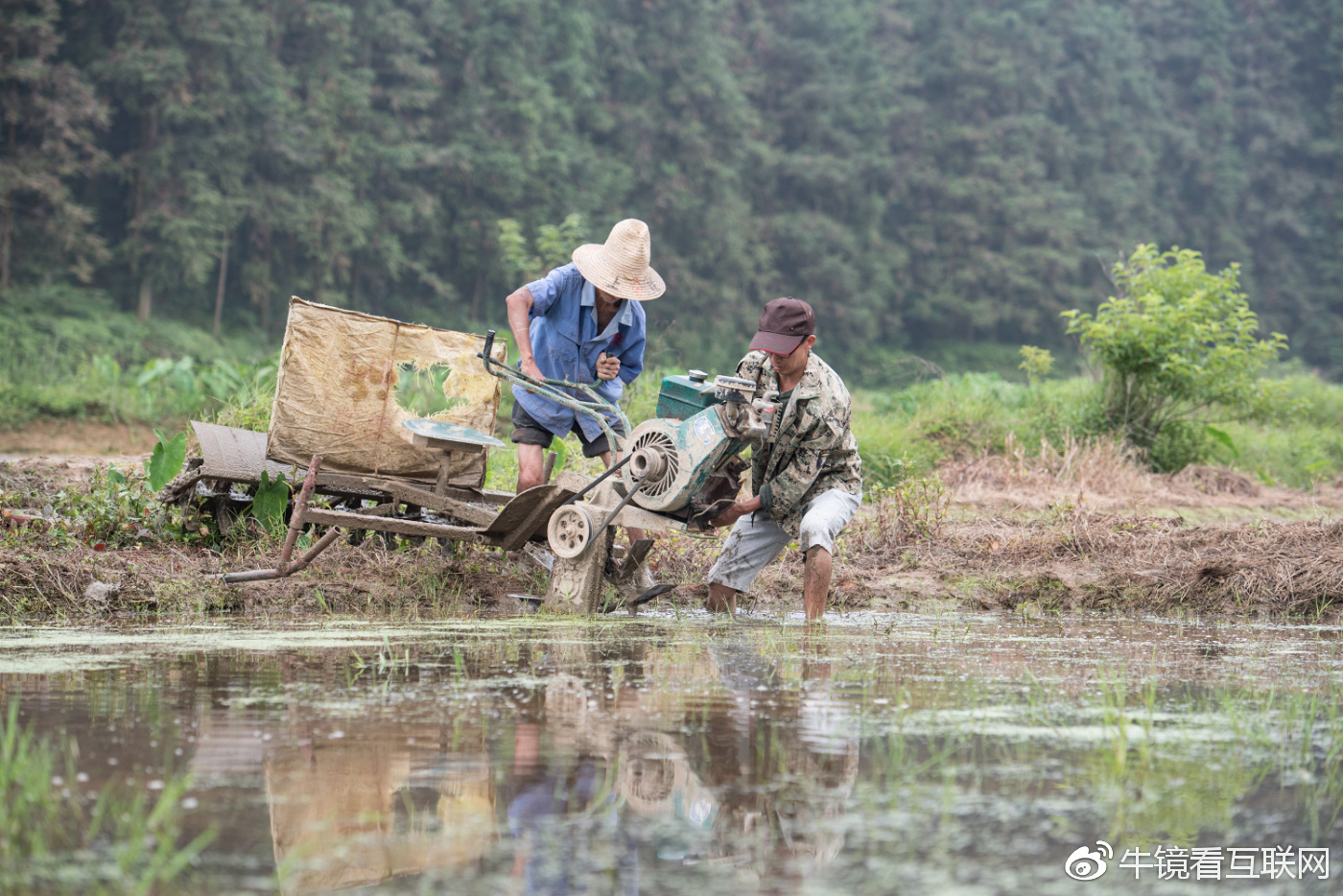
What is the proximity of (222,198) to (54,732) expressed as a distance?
25730mm

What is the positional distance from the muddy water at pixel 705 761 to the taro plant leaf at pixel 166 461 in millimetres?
2677

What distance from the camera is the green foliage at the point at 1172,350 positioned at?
41.0 ft

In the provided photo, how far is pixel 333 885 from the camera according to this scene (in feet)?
6.26

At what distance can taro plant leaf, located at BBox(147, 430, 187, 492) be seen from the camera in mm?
6980

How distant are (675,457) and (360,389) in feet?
5.93

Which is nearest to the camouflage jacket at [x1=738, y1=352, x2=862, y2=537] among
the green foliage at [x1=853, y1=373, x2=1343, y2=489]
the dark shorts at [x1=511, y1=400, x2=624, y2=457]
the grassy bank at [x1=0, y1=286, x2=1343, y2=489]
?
the dark shorts at [x1=511, y1=400, x2=624, y2=457]

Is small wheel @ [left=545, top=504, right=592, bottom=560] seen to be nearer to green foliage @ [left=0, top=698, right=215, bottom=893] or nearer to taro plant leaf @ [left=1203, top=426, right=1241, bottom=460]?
green foliage @ [left=0, top=698, right=215, bottom=893]

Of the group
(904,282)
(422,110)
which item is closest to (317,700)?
(422,110)

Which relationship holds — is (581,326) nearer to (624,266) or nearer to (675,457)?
(624,266)

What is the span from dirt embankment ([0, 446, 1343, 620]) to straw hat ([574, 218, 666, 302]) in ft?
5.44

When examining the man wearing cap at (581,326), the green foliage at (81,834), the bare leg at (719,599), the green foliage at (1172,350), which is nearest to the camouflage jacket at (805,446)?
the bare leg at (719,599)

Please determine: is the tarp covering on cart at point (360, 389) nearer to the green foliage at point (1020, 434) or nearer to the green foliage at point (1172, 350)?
the green foliage at point (1020, 434)

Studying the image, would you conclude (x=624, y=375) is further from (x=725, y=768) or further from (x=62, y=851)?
(x=62, y=851)

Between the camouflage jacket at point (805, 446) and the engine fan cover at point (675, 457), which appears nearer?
the engine fan cover at point (675, 457)
